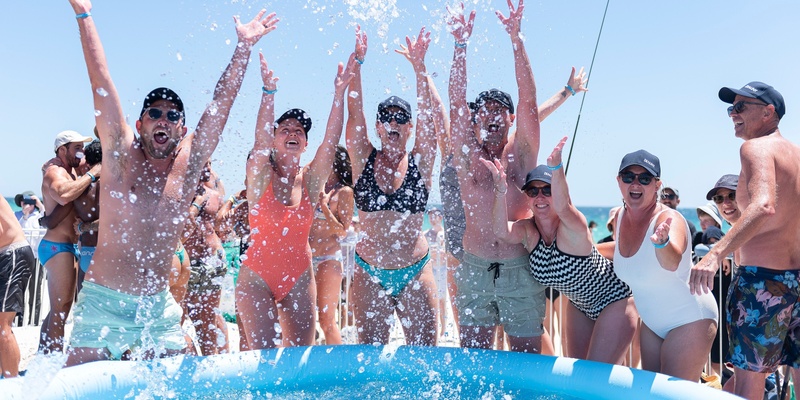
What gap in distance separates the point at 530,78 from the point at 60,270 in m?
3.80

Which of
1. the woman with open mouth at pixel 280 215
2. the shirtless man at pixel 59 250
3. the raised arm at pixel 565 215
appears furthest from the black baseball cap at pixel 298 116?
the shirtless man at pixel 59 250

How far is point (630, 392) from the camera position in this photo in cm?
358

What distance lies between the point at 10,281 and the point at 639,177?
4512mm

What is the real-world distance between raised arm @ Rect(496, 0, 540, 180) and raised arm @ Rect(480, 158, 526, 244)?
0.67ft

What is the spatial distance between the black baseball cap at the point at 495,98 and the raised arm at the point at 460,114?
93 mm

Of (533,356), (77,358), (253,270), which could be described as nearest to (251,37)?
(253,270)

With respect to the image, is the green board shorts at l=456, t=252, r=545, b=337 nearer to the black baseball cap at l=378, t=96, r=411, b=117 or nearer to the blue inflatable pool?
the blue inflatable pool

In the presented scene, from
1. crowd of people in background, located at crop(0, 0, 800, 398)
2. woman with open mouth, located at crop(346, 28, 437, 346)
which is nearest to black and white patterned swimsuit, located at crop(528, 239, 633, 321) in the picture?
crowd of people in background, located at crop(0, 0, 800, 398)

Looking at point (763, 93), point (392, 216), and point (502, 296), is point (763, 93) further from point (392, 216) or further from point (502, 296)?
point (392, 216)

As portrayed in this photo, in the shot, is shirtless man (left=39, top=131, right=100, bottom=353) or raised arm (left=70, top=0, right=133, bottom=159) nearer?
raised arm (left=70, top=0, right=133, bottom=159)

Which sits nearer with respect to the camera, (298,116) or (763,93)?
(763,93)

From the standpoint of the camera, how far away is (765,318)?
3709mm

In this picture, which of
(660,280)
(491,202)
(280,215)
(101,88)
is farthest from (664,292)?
(101,88)

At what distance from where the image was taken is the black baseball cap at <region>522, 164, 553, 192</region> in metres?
3.88
